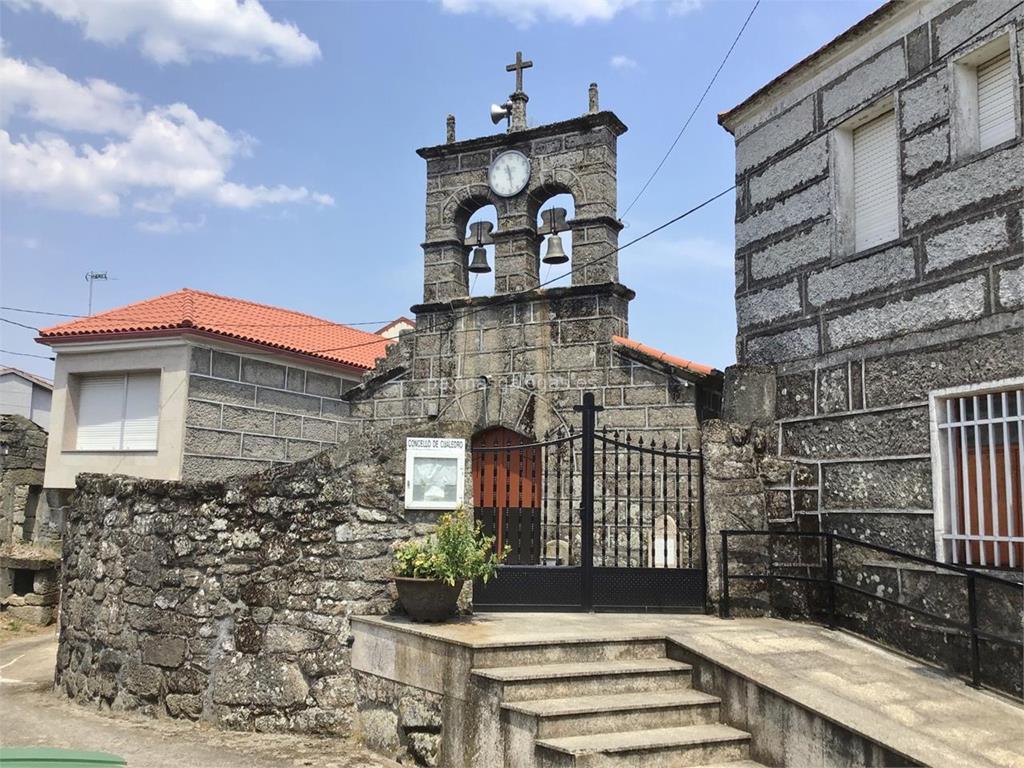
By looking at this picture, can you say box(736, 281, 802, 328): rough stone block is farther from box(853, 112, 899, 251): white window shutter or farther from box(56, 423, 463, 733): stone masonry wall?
box(56, 423, 463, 733): stone masonry wall

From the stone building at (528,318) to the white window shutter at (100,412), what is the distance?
3.54 m

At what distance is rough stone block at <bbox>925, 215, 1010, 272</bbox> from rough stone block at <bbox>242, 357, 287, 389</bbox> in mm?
9560

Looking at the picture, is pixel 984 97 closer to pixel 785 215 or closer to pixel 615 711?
pixel 785 215

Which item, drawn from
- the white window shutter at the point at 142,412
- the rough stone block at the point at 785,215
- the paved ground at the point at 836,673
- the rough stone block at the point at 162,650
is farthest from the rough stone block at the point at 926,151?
the white window shutter at the point at 142,412

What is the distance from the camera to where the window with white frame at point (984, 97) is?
6.04m

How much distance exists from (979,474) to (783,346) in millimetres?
2260

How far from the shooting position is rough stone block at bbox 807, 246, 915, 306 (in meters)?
6.69

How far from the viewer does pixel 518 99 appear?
11.7 meters

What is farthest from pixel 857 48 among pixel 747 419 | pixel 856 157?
pixel 747 419

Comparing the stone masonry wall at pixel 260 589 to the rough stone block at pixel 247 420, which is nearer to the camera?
the stone masonry wall at pixel 260 589

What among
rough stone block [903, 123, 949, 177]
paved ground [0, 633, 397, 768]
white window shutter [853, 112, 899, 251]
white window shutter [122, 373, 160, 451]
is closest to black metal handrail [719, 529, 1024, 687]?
white window shutter [853, 112, 899, 251]

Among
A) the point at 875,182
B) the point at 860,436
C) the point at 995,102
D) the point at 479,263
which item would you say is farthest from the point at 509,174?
the point at 995,102

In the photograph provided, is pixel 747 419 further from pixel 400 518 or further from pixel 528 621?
pixel 400 518

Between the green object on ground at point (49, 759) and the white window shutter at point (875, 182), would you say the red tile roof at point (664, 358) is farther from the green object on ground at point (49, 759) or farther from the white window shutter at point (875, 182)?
the green object on ground at point (49, 759)
